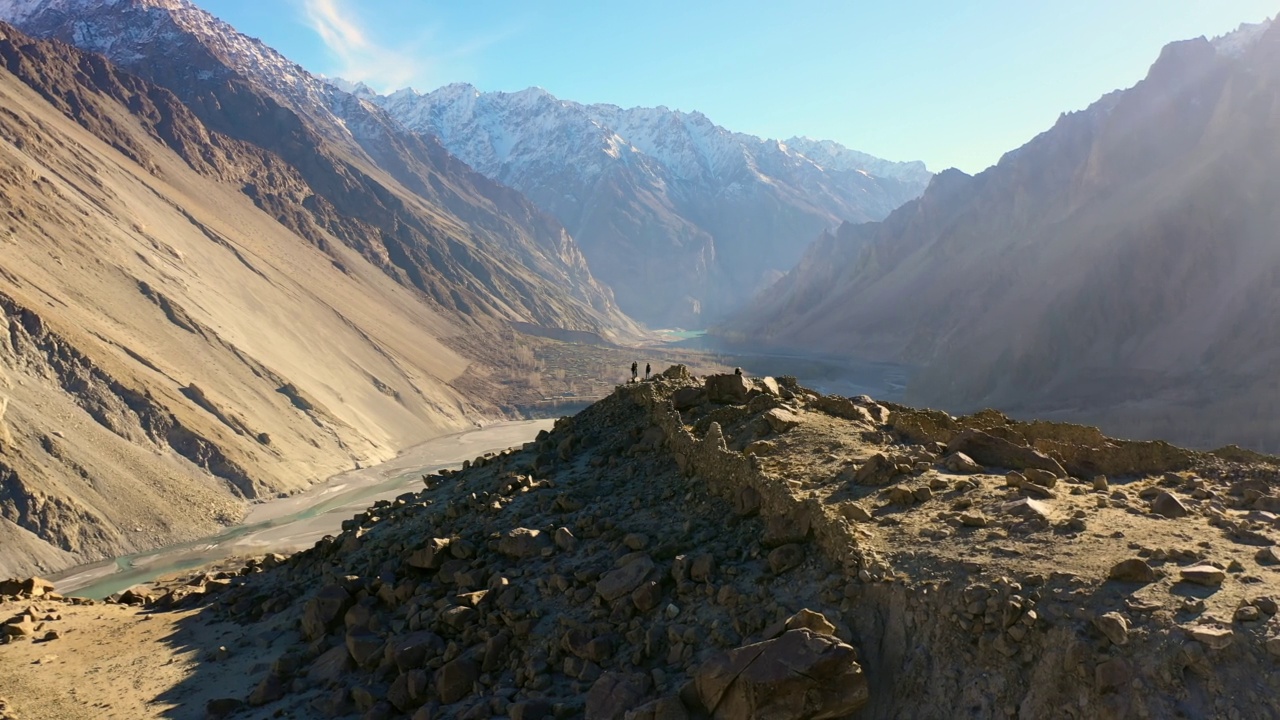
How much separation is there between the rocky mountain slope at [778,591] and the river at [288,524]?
19.6 m

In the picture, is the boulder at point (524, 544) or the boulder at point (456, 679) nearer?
the boulder at point (456, 679)

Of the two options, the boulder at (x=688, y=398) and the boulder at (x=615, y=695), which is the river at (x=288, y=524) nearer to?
the boulder at (x=688, y=398)

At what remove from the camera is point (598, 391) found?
92.2m

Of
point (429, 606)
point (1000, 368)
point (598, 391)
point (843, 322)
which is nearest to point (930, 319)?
point (843, 322)

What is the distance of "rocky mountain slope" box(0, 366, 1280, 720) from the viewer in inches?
297

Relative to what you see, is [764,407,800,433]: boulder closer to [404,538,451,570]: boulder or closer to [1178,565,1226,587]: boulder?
[404,538,451,570]: boulder

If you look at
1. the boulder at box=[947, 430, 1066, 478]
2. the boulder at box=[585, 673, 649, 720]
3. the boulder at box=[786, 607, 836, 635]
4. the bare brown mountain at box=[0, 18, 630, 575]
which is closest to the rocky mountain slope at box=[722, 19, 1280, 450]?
the boulder at box=[947, 430, 1066, 478]

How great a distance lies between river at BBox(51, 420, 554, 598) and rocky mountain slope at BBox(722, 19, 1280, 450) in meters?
47.5

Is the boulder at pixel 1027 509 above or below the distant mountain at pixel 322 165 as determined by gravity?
below

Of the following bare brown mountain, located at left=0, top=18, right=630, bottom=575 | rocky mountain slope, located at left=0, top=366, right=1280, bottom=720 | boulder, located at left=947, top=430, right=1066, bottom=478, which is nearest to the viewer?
rocky mountain slope, located at left=0, top=366, right=1280, bottom=720

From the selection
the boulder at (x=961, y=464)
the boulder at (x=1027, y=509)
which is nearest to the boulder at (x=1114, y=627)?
the boulder at (x=1027, y=509)

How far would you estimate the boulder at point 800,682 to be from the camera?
8.02 metres

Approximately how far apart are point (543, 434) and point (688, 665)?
12475 mm

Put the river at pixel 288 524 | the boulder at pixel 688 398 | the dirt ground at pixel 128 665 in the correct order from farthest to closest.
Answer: the river at pixel 288 524
the boulder at pixel 688 398
the dirt ground at pixel 128 665
